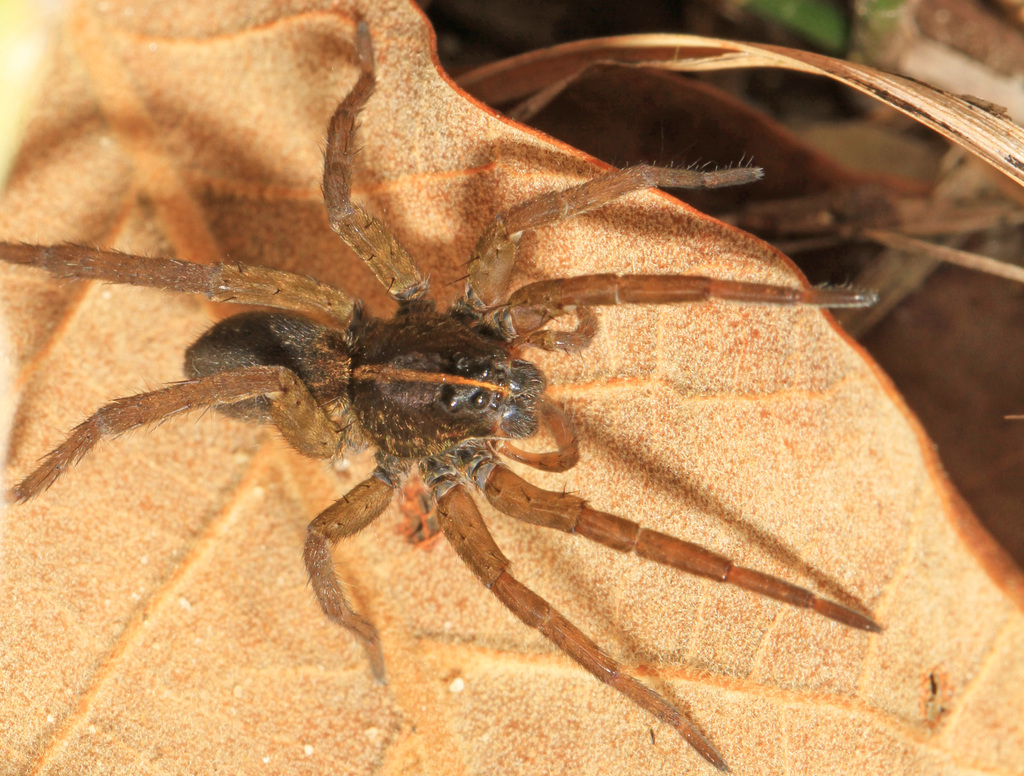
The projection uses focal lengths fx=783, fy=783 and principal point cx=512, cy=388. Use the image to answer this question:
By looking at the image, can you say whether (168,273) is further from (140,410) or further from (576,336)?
(576,336)

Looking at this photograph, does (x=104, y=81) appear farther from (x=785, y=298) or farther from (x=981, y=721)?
(x=981, y=721)

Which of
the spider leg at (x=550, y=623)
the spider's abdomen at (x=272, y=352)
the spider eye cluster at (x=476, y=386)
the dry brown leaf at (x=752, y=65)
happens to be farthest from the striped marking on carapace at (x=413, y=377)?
the dry brown leaf at (x=752, y=65)

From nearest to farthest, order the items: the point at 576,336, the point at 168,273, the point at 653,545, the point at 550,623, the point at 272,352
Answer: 1. the point at 653,545
2. the point at 550,623
3. the point at 576,336
4. the point at 168,273
5. the point at 272,352

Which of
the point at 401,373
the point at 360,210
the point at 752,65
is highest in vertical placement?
the point at 752,65

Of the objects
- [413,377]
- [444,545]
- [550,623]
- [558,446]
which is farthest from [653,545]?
[413,377]

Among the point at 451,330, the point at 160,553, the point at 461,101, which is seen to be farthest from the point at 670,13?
the point at 160,553

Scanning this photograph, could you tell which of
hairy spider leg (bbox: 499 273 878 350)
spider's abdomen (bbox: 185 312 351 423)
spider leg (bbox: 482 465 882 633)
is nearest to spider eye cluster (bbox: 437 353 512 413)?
hairy spider leg (bbox: 499 273 878 350)
